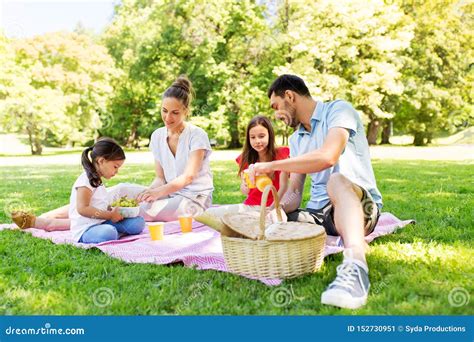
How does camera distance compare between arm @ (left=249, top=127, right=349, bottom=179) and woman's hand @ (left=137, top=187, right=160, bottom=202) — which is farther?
woman's hand @ (left=137, top=187, right=160, bottom=202)

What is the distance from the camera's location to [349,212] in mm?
2836

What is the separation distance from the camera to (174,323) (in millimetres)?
2309

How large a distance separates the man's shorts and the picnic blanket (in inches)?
6.0

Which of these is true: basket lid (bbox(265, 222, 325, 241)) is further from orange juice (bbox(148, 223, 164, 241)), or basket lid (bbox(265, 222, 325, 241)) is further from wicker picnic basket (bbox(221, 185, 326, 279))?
orange juice (bbox(148, 223, 164, 241))

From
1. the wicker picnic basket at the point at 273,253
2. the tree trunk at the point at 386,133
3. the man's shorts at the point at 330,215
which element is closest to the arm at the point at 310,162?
the wicker picnic basket at the point at 273,253

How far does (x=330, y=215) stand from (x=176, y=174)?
1.73 m

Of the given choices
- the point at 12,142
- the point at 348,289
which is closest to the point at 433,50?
the point at 12,142

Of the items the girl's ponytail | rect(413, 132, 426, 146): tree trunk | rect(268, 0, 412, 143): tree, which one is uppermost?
rect(268, 0, 412, 143): tree

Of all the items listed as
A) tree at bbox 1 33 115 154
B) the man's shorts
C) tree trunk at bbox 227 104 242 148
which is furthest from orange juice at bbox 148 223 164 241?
tree at bbox 1 33 115 154

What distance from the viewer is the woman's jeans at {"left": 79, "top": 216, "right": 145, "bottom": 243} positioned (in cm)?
380

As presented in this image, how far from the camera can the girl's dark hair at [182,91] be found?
4.25m

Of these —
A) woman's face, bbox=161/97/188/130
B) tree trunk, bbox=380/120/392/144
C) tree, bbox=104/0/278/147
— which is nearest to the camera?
woman's face, bbox=161/97/188/130

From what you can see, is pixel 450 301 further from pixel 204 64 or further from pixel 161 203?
pixel 204 64

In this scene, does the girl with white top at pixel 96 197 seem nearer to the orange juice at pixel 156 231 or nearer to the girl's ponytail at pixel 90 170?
the girl's ponytail at pixel 90 170
